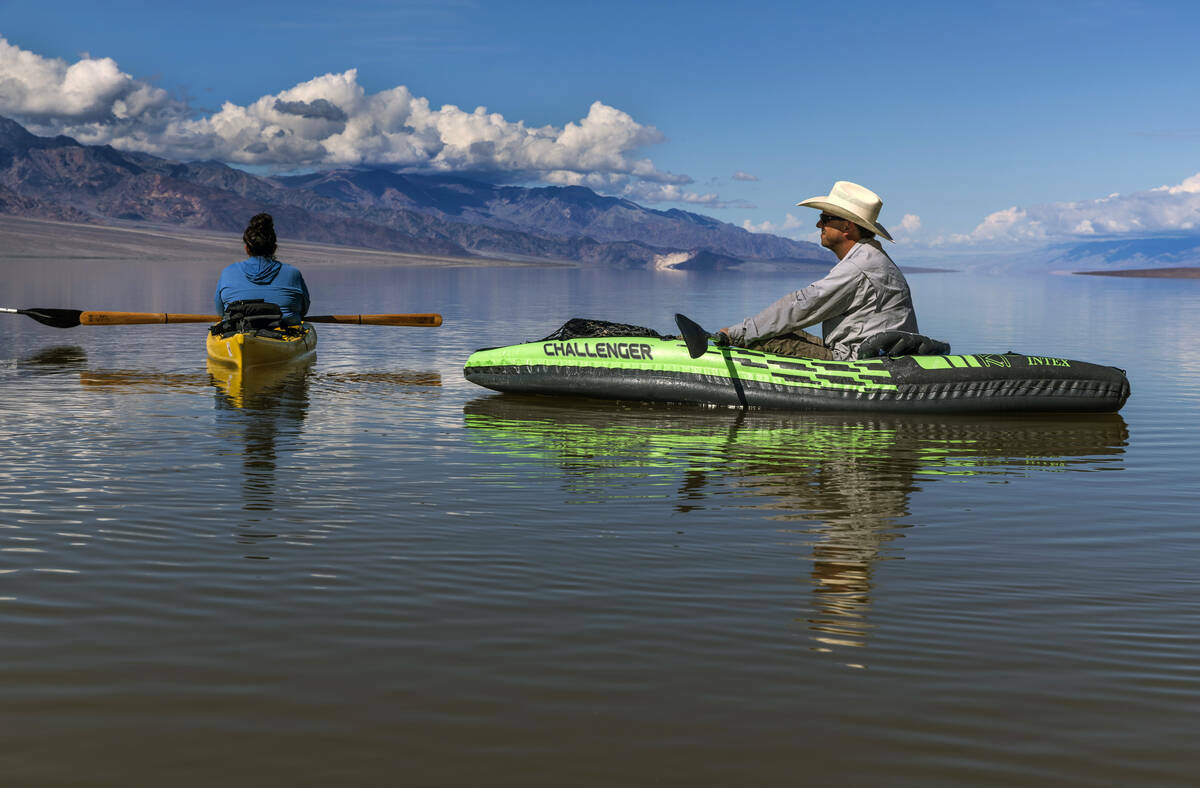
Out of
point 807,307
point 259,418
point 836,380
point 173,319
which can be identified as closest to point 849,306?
point 807,307

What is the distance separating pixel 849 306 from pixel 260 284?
27.8 ft

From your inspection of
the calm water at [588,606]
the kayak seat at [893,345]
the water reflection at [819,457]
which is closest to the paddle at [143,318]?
the water reflection at [819,457]

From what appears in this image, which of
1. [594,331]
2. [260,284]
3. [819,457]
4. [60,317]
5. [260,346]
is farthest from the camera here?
[60,317]

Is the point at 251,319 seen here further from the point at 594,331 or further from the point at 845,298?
the point at 845,298

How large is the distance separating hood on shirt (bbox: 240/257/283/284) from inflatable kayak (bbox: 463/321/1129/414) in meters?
5.08

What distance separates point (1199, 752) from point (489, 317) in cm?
2990

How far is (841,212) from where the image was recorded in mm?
12141

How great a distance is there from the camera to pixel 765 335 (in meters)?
12.7

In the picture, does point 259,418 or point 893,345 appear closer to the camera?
point 259,418

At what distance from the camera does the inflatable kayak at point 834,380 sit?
12258 millimetres

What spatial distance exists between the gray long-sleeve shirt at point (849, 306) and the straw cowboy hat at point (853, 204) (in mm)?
291

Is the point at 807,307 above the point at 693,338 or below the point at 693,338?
above

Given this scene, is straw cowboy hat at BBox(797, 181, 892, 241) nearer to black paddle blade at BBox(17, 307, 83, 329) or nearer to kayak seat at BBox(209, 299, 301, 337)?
kayak seat at BBox(209, 299, 301, 337)

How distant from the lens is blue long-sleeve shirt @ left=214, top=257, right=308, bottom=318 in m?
16.0
